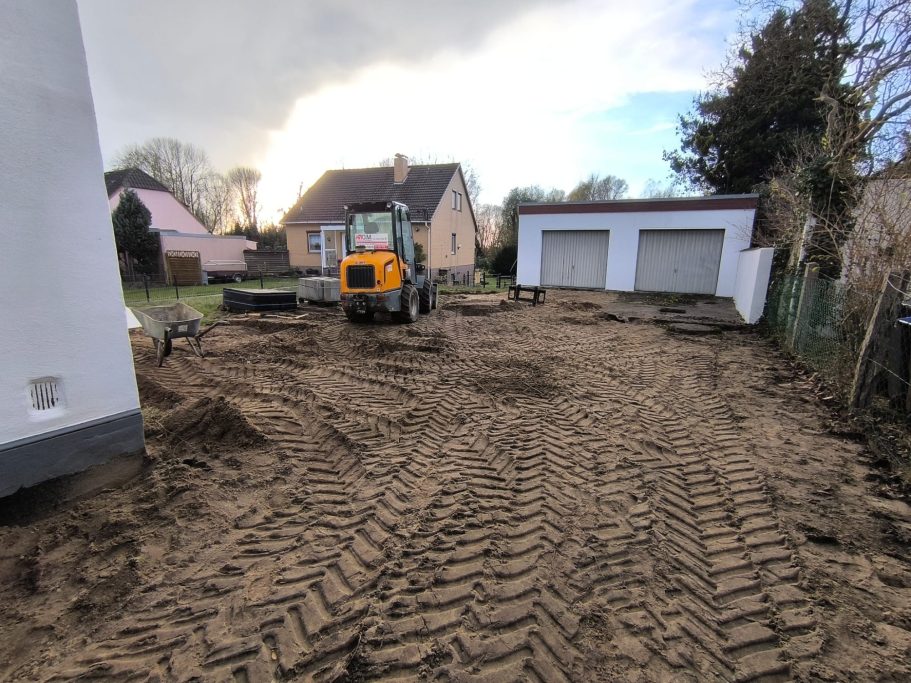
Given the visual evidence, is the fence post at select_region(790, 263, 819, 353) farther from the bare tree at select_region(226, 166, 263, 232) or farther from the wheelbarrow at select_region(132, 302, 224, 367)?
the bare tree at select_region(226, 166, 263, 232)

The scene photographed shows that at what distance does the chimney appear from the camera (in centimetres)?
2708

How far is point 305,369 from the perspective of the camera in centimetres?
696

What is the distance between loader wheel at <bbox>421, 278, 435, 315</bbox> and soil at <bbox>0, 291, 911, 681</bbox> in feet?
24.1

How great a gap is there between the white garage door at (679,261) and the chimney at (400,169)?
1540 centimetres

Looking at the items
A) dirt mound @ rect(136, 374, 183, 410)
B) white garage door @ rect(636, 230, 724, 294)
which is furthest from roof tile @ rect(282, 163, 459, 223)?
dirt mound @ rect(136, 374, 183, 410)

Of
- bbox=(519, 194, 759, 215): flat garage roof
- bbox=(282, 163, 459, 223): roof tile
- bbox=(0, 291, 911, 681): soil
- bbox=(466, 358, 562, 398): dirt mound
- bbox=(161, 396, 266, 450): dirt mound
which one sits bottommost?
bbox=(0, 291, 911, 681): soil

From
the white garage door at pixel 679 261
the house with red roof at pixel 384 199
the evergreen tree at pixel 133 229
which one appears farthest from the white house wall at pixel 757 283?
the evergreen tree at pixel 133 229


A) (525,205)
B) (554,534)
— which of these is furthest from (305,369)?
(525,205)

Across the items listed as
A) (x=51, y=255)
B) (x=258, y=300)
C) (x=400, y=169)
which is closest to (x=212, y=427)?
(x=51, y=255)

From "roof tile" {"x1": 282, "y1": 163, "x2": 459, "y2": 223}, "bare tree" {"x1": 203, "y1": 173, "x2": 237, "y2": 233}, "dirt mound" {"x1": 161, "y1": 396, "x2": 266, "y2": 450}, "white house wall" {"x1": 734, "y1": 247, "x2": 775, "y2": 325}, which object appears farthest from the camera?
"bare tree" {"x1": 203, "y1": 173, "x2": 237, "y2": 233}

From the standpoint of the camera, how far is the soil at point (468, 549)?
212 centimetres

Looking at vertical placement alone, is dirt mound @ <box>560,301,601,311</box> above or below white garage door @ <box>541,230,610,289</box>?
below

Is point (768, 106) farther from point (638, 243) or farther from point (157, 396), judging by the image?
point (157, 396)

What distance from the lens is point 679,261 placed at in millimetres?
19438
